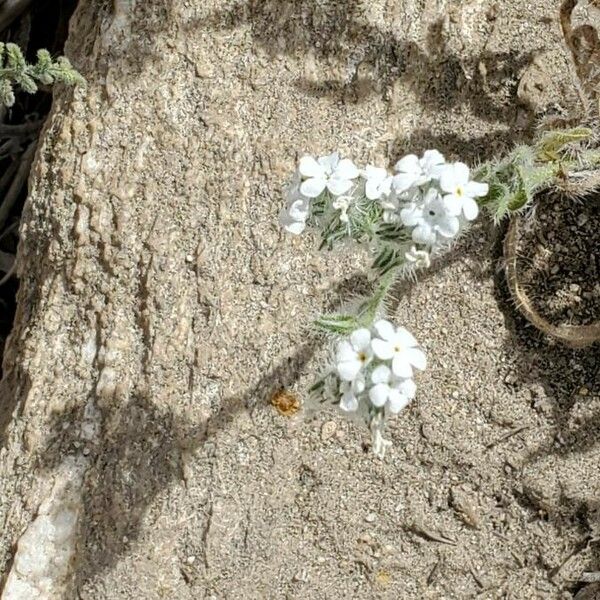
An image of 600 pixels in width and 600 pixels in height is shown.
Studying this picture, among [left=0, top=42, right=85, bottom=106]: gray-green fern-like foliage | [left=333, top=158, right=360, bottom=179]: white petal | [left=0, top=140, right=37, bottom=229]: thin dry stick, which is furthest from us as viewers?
[left=0, top=140, right=37, bottom=229]: thin dry stick

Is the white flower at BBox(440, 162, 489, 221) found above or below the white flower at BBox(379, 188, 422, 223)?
above

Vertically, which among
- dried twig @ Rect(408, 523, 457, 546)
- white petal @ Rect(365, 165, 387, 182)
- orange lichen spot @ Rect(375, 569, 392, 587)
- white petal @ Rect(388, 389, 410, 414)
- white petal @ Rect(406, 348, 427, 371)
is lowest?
orange lichen spot @ Rect(375, 569, 392, 587)

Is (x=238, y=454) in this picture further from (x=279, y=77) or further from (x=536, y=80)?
(x=536, y=80)

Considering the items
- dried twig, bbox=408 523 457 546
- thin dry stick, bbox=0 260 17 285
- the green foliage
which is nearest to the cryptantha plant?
the green foliage

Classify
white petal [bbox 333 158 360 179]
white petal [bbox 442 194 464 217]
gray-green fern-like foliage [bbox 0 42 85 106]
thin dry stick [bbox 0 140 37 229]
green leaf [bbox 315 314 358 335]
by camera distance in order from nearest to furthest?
white petal [bbox 442 194 464 217]
white petal [bbox 333 158 360 179]
green leaf [bbox 315 314 358 335]
gray-green fern-like foliage [bbox 0 42 85 106]
thin dry stick [bbox 0 140 37 229]

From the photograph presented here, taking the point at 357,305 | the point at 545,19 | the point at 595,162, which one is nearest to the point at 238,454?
the point at 357,305

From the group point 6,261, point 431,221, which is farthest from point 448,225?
point 6,261

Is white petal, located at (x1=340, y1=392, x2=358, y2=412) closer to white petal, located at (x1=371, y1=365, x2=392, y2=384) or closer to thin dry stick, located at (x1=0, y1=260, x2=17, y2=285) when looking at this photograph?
white petal, located at (x1=371, y1=365, x2=392, y2=384)
